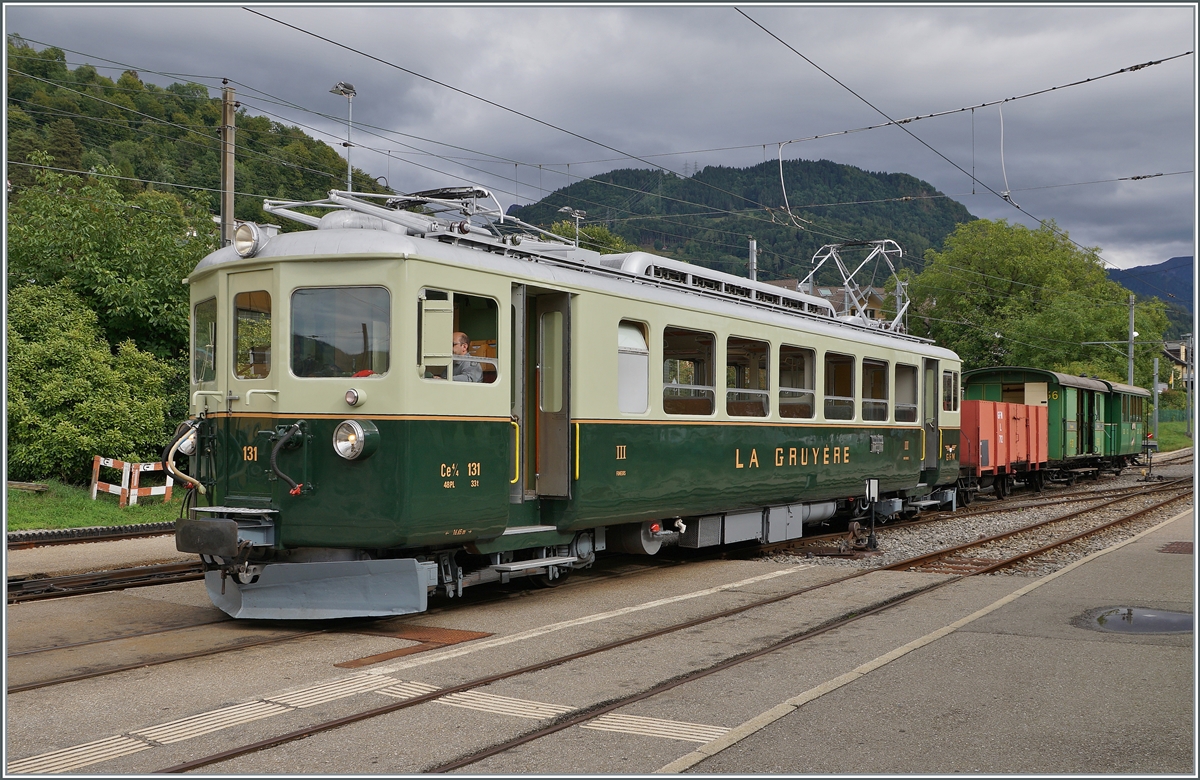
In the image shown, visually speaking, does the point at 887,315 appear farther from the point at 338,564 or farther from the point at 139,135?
the point at 338,564

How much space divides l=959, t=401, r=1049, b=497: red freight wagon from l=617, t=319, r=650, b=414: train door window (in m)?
12.7

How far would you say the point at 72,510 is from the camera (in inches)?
622

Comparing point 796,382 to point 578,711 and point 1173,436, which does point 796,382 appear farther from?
point 1173,436

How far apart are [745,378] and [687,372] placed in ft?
4.21

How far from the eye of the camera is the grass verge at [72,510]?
1504 cm

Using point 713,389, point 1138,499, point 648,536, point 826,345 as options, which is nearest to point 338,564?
point 648,536

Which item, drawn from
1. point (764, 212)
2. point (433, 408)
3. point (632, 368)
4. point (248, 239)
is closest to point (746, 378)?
point (632, 368)

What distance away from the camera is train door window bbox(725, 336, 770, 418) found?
11836mm

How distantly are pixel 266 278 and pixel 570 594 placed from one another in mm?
4232

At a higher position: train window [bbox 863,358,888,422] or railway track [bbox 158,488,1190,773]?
train window [bbox 863,358,888,422]

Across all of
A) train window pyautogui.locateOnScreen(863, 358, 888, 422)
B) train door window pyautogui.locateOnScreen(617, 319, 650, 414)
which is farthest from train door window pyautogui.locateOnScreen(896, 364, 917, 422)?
train door window pyautogui.locateOnScreen(617, 319, 650, 414)

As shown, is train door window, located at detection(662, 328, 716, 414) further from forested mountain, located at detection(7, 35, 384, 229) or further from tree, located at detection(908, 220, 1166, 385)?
tree, located at detection(908, 220, 1166, 385)

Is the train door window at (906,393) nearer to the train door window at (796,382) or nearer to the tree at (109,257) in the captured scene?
the train door window at (796,382)

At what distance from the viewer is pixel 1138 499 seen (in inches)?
941
